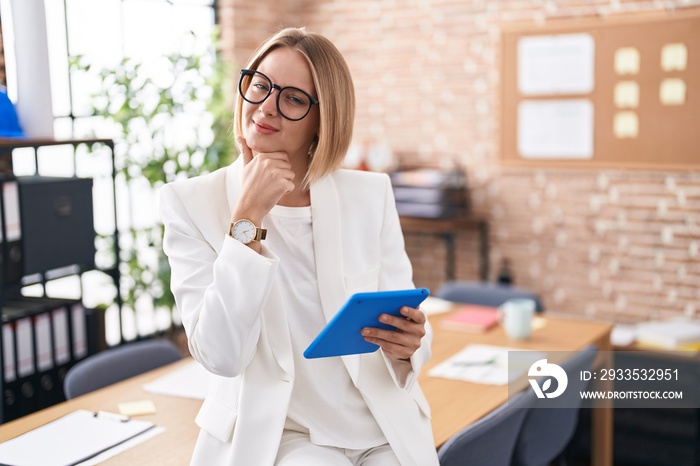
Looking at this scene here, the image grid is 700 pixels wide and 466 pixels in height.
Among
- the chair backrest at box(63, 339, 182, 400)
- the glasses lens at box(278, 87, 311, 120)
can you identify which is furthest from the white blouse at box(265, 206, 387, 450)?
the chair backrest at box(63, 339, 182, 400)

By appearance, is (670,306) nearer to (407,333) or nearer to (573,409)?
(573,409)

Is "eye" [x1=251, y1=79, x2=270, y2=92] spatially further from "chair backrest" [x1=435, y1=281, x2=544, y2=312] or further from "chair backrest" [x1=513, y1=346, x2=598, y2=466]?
"chair backrest" [x1=435, y1=281, x2=544, y2=312]

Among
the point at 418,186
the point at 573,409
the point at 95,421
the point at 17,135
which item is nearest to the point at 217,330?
the point at 95,421

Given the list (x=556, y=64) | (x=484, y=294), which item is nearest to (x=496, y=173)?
(x=556, y=64)

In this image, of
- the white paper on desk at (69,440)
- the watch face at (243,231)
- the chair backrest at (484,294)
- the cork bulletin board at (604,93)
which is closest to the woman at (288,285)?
the watch face at (243,231)

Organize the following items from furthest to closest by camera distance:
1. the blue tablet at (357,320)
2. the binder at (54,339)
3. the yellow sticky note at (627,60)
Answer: the yellow sticky note at (627,60) → the binder at (54,339) → the blue tablet at (357,320)

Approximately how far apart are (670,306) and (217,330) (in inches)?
134

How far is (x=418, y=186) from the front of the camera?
185 inches

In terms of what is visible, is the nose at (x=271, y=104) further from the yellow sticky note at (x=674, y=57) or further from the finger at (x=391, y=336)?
the yellow sticky note at (x=674, y=57)

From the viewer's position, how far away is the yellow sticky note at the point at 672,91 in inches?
163

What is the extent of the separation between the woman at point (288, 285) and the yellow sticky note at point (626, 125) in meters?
2.86

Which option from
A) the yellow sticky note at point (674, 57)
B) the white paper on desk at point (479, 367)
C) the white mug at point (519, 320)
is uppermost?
the yellow sticky note at point (674, 57)

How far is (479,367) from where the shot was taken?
2549 mm

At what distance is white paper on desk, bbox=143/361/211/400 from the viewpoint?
2297 millimetres
